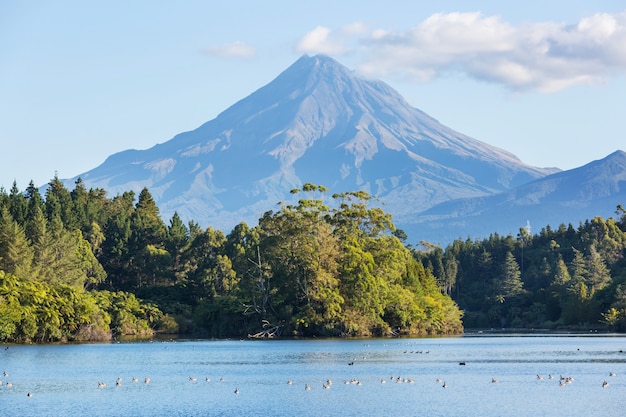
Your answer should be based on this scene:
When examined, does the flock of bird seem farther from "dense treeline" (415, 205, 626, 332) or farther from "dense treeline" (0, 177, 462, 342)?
"dense treeline" (415, 205, 626, 332)

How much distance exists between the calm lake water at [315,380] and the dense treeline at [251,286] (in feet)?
18.1

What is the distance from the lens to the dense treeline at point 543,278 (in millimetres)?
107375

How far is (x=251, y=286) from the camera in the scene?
8662 centimetres

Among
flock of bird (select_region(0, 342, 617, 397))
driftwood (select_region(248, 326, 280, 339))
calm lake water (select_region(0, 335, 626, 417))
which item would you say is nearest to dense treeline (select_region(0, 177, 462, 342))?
driftwood (select_region(248, 326, 280, 339))

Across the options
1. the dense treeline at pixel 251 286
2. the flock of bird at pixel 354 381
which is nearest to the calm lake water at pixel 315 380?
the flock of bird at pixel 354 381

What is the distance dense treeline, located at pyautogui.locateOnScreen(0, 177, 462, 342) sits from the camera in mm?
75188

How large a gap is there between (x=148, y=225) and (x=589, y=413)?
283 ft

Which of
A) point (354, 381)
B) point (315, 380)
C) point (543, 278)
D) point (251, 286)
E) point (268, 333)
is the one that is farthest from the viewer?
point (543, 278)

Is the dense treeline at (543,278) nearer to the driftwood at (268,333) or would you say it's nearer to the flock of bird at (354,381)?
the driftwood at (268,333)

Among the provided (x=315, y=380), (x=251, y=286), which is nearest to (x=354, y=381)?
(x=315, y=380)

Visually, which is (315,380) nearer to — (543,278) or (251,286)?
(251,286)

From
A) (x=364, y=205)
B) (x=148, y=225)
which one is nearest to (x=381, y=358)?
(x=364, y=205)

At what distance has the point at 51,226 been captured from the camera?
8881 cm

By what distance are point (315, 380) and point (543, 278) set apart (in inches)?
3552
